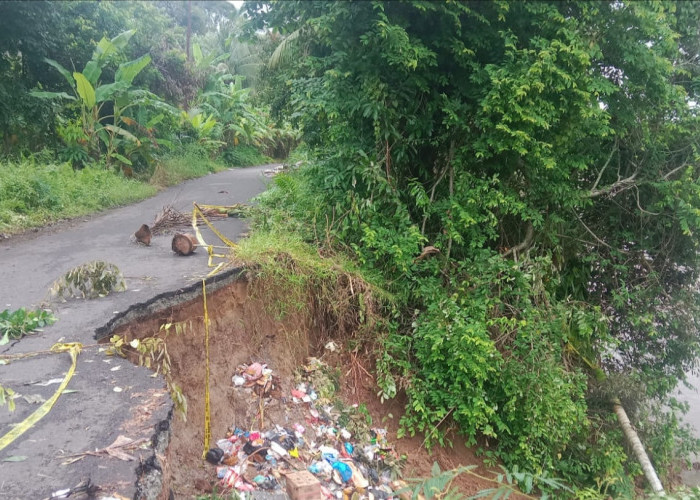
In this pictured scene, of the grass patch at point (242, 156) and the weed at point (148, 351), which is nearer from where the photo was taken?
the weed at point (148, 351)

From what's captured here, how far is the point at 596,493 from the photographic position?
15.6 feet

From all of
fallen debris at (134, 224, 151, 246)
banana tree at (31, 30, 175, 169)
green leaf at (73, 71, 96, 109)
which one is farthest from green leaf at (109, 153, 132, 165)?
fallen debris at (134, 224, 151, 246)

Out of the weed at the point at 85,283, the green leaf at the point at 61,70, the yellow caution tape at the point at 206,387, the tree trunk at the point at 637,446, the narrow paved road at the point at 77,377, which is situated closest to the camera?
the narrow paved road at the point at 77,377

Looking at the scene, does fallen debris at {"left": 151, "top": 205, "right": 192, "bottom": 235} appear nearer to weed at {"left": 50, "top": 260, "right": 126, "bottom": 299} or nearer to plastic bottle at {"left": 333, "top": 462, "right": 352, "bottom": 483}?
weed at {"left": 50, "top": 260, "right": 126, "bottom": 299}

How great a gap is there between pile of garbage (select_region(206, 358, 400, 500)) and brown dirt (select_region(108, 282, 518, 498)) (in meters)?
0.09

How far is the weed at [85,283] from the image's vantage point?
14.0 ft

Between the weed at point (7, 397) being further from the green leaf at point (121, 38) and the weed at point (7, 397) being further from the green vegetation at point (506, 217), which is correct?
the green leaf at point (121, 38)

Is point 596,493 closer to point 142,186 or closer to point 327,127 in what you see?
point 327,127

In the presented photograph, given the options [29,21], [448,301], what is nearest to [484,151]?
[448,301]

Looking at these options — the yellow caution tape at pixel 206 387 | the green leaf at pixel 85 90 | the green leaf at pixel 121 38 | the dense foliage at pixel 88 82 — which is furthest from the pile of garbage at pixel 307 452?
the green leaf at pixel 121 38

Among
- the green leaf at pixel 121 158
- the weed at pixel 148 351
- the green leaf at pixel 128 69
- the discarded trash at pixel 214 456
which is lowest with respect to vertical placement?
the discarded trash at pixel 214 456

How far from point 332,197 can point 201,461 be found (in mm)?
3187

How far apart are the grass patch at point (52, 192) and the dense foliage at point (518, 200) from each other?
12.5 feet

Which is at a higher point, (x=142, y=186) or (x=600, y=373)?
(x=600, y=373)
